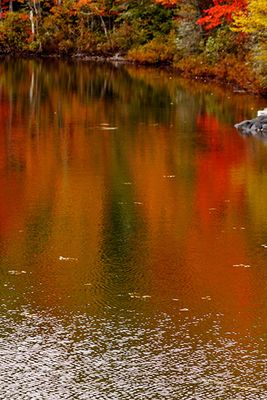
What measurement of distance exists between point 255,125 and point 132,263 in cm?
1483

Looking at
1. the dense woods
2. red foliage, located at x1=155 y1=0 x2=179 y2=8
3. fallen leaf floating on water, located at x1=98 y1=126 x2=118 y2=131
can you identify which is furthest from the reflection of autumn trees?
red foliage, located at x1=155 y1=0 x2=179 y2=8

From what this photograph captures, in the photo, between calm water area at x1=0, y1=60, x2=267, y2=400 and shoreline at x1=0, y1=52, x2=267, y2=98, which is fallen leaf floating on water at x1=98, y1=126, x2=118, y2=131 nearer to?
calm water area at x1=0, y1=60, x2=267, y2=400

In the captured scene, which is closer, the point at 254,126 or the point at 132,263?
the point at 132,263

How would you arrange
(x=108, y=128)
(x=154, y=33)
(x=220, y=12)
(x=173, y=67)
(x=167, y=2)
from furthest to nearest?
(x=154, y=33), (x=167, y=2), (x=173, y=67), (x=220, y=12), (x=108, y=128)

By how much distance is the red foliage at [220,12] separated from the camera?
4191 centimetres

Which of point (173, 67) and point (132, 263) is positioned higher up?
point (132, 263)

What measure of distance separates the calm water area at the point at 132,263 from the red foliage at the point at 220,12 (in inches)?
573

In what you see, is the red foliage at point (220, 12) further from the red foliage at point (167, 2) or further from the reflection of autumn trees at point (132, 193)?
the reflection of autumn trees at point (132, 193)

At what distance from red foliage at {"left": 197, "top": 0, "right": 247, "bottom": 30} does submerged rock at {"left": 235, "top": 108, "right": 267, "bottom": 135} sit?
1385cm

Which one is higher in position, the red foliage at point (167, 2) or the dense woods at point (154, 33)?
the red foliage at point (167, 2)

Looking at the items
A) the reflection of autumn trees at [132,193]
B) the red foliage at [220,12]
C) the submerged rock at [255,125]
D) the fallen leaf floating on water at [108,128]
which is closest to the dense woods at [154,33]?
the red foliage at [220,12]

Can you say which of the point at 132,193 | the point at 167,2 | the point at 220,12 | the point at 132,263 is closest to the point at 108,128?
the point at 132,193

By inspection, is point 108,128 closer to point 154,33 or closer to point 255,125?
point 255,125

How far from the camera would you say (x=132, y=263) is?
14.0m
